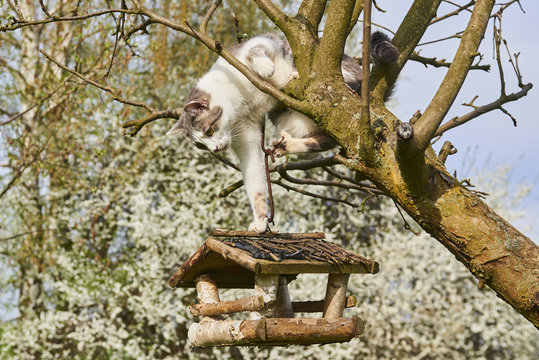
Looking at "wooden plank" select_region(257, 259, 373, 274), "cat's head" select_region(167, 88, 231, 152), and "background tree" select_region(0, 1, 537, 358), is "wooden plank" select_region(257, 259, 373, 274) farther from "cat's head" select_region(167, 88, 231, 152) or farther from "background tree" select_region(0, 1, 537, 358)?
"background tree" select_region(0, 1, 537, 358)

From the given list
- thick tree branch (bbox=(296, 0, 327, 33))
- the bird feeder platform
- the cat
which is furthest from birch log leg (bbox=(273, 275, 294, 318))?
thick tree branch (bbox=(296, 0, 327, 33))

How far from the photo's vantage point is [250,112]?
313cm

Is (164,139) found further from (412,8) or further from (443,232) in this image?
(443,232)

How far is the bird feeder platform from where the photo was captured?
1.99 metres

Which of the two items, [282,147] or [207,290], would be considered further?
[282,147]

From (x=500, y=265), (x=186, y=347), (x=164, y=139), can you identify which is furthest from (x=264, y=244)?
(x=164, y=139)

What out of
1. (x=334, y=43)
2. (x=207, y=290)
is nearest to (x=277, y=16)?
(x=334, y=43)

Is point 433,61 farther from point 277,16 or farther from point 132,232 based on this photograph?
point 132,232

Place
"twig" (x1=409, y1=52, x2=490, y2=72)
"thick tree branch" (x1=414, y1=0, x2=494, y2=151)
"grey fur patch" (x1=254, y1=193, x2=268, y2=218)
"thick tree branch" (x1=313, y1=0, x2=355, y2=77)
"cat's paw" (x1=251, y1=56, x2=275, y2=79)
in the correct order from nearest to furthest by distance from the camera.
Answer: "thick tree branch" (x1=414, y1=0, x2=494, y2=151) < "thick tree branch" (x1=313, y1=0, x2=355, y2=77) < "grey fur patch" (x1=254, y1=193, x2=268, y2=218) < "cat's paw" (x1=251, y1=56, x2=275, y2=79) < "twig" (x1=409, y1=52, x2=490, y2=72)

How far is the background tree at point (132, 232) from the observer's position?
7.00 meters

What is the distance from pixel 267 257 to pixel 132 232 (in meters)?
6.11

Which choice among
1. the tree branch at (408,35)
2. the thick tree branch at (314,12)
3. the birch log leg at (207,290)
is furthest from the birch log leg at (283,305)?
the thick tree branch at (314,12)

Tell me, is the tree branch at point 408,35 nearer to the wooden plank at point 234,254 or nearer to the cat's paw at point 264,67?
the cat's paw at point 264,67

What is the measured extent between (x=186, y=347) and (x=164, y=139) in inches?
110
